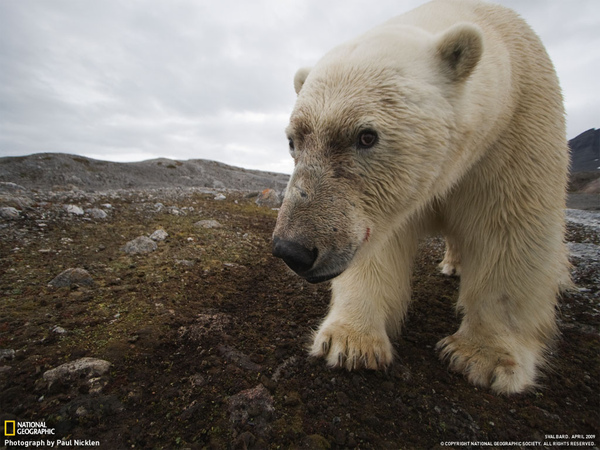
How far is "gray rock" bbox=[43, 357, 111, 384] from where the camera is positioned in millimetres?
1504

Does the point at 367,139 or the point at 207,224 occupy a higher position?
the point at 367,139

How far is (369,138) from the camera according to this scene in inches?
66.1

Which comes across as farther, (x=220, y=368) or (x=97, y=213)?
(x=97, y=213)

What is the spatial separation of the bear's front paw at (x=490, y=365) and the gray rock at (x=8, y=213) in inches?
179

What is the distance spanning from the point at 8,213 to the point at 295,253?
392 centimetres

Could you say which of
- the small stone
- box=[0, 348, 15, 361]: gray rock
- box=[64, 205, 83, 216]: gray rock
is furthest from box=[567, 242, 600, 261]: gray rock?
box=[64, 205, 83, 216]: gray rock

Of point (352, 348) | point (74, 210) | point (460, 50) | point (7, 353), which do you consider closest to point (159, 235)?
point (74, 210)

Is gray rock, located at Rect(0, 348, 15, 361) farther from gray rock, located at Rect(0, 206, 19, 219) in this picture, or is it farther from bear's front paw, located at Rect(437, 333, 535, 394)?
gray rock, located at Rect(0, 206, 19, 219)

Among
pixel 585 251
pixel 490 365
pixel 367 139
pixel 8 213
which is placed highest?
pixel 367 139

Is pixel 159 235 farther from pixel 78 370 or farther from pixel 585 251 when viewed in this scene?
pixel 585 251

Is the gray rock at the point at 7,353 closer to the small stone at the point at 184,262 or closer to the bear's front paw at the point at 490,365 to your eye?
the small stone at the point at 184,262

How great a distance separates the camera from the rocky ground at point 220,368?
1.36 m

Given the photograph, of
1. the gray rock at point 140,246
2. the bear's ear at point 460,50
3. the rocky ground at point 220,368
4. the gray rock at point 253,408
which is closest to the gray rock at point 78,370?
the rocky ground at point 220,368

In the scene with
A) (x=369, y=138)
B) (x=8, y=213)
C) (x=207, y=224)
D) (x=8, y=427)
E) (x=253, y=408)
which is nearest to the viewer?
(x=8, y=427)
